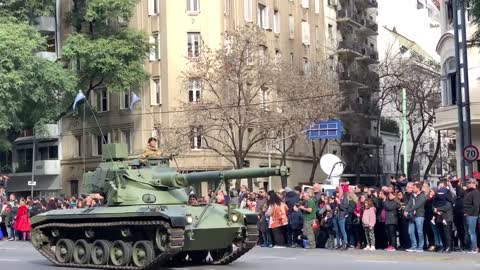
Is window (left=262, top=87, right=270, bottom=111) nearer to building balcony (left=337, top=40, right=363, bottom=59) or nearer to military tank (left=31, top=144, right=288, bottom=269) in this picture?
building balcony (left=337, top=40, right=363, bottom=59)

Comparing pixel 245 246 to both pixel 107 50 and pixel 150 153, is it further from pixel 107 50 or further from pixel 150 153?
pixel 107 50

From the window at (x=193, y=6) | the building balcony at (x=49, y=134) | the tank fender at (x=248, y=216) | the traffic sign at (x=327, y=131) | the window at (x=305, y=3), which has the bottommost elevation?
the tank fender at (x=248, y=216)

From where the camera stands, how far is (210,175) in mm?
16391

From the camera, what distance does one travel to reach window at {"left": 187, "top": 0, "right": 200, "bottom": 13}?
46.6 meters

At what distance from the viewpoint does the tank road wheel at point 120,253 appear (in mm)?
16639

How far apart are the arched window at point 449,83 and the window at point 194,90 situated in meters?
13.3

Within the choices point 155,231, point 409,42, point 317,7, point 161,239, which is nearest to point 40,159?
point 317,7

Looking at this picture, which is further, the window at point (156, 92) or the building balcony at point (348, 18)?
the building balcony at point (348, 18)

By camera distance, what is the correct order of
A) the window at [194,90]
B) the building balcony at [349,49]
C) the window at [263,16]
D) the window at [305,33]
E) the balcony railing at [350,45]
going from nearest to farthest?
the window at [194,90] < the window at [263,16] < the window at [305,33] < the building balcony at [349,49] < the balcony railing at [350,45]

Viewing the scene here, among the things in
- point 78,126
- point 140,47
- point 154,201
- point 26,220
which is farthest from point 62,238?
point 78,126

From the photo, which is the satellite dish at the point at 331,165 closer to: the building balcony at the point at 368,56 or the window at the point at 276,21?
the window at the point at 276,21

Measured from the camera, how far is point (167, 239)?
15867mm

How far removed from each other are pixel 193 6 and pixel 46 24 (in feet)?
33.6

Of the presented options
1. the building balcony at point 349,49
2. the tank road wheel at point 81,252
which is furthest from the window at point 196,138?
the tank road wheel at point 81,252
